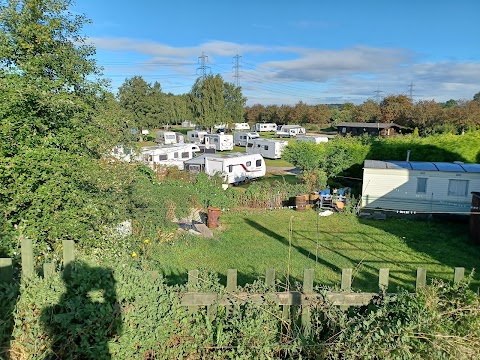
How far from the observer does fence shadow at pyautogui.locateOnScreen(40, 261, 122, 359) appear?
2867mm

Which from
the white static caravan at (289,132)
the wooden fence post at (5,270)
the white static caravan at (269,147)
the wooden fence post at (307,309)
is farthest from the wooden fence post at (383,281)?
the white static caravan at (289,132)

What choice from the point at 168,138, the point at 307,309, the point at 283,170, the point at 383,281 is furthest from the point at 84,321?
the point at 168,138

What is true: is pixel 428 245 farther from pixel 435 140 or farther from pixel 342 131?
pixel 342 131

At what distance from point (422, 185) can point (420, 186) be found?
0.10 metres

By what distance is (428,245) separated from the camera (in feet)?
39.7

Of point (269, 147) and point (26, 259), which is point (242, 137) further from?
point (26, 259)

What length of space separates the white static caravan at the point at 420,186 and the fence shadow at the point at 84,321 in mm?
Result: 15849

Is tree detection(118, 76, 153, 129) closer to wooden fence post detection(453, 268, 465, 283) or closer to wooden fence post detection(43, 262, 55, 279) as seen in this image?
wooden fence post detection(43, 262, 55, 279)

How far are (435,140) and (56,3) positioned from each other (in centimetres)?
2063

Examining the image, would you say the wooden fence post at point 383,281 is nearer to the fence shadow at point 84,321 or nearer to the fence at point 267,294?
the fence at point 267,294

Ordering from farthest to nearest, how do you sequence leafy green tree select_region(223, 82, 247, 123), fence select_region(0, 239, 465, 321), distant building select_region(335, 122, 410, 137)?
leafy green tree select_region(223, 82, 247, 123) < distant building select_region(335, 122, 410, 137) < fence select_region(0, 239, 465, 321)

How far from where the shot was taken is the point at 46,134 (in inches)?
183

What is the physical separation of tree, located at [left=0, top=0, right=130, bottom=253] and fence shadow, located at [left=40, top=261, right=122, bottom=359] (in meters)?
1.69

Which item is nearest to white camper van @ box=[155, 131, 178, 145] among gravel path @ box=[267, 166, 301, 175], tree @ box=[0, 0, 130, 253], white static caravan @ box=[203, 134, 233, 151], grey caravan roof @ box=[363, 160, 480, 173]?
white static caravan @ box=[203, 134, 233, 151]
